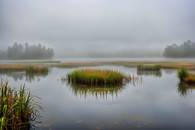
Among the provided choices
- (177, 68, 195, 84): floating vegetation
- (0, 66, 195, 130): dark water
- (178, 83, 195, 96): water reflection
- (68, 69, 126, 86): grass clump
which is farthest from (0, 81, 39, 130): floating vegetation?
(177, 68, 195, 84): floating vegetation

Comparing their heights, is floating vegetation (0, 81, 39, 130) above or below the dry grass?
above

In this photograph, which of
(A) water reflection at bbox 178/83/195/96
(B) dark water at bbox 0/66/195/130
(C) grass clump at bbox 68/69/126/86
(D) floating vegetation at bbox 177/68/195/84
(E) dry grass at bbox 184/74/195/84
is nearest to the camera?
(B) dark water at bbox 0/66/195/130

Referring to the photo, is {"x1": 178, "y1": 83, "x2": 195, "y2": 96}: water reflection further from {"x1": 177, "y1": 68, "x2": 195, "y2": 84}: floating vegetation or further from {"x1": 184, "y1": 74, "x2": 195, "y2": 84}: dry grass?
{"x1": 177, "y1": 68, "x2": 195, "y2": 84}: floating vegetation

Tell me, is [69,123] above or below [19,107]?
below

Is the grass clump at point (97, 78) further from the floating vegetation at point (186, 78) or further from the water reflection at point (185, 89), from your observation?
the floating vegetation at point (186, 78)

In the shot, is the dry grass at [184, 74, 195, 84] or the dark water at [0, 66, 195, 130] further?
the dry grass at [184, 74, 195, 84]

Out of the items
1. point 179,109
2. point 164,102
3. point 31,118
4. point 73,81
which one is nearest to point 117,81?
point 73,81

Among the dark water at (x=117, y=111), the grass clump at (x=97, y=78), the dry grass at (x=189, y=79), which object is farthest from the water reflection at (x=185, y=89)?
the grass clump at (x=97, y=78)

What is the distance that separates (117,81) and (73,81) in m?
3.28

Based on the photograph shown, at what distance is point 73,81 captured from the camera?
20453mm

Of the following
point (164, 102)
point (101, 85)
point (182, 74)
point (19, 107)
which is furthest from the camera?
point (182, 74)

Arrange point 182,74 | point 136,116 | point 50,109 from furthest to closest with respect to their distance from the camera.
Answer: point 182,74, point 50,109, point 136,116

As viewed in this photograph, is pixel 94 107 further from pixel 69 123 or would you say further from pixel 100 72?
pixel 100 72

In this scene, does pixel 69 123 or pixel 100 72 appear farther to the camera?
pixel 100 72
